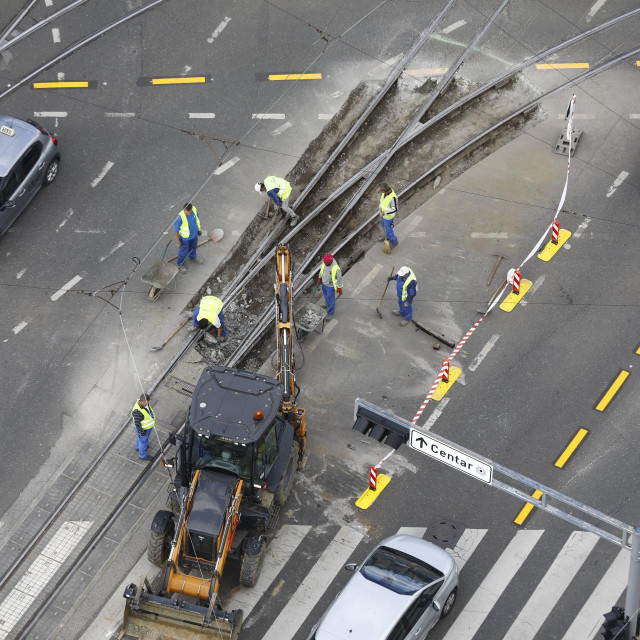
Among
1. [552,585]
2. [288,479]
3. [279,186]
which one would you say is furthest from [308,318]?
[552,585]

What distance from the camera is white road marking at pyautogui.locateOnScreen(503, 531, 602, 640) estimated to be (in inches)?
748

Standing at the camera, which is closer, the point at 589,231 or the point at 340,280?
the point at 340,280

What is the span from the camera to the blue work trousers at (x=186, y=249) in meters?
23.6

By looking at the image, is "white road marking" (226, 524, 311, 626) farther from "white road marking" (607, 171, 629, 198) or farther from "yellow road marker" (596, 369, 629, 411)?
"white road marking" (607, 171, 629, 198)

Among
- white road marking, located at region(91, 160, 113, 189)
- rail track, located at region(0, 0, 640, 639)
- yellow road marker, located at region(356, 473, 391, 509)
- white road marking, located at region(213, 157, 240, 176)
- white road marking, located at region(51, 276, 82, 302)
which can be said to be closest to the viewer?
rail track, located at region(0, 0, 640, 639)

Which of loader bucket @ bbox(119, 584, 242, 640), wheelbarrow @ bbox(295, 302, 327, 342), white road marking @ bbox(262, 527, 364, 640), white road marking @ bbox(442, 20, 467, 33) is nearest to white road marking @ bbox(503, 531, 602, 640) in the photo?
white road marking @ bbox(262, 527, 364, 640)

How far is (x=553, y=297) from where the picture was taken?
23.5m

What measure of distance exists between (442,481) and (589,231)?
7127mm

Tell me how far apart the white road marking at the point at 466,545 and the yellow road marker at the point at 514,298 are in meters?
5.20

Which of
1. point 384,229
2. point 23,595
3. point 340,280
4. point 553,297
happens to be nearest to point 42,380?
point 23,595

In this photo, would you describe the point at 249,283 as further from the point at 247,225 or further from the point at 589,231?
the point at 589,231

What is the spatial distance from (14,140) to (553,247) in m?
12.0

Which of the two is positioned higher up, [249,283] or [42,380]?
[249,283]

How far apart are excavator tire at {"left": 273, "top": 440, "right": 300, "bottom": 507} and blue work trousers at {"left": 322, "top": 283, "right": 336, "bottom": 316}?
350 centimetres
